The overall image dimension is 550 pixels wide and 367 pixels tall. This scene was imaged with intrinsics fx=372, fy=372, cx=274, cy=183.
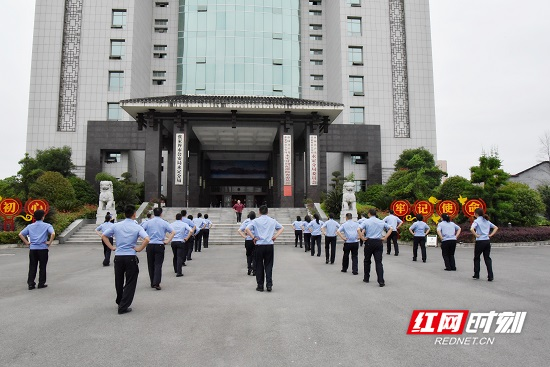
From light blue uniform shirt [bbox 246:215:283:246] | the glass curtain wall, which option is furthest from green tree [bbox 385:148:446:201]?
light blue uniform shirt [bbox 246:215:283:246]

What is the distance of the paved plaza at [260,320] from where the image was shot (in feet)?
13.6

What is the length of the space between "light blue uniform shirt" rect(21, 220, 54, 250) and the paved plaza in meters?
0.98

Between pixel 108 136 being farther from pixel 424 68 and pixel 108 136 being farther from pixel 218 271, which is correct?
pixel 424 68

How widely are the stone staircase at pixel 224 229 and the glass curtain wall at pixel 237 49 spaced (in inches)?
696

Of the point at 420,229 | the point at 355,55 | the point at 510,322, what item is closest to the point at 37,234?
the point at 510,322

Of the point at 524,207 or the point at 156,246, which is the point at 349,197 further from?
the point at 156,246

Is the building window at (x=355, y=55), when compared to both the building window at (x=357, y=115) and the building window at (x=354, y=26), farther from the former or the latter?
the building window at (x=357, y=115)

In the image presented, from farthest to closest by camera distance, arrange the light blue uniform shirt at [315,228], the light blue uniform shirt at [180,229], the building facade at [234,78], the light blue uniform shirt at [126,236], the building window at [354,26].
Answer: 1. the building window at [354,26]
2. the building facade at [234,78]
3. the light blue uniform shirt at [315,228]
4. the light blue uniform shirt at [180,229]
5. the light blue uniform shirt at [126,236]

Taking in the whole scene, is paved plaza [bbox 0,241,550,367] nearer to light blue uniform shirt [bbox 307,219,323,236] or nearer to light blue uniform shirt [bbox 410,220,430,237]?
light blue uniform shirt [bbox 410,220,430,237]

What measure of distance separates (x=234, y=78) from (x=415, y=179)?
22.1 m

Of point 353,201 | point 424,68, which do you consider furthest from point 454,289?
point 424,68

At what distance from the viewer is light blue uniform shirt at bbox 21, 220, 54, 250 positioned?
8.34 metres

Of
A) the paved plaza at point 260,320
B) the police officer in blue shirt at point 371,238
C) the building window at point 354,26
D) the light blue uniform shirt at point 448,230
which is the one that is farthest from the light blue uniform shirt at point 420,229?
the building window at point 354,26

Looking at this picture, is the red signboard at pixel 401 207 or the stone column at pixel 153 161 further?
the stone column at pixel 153 161
